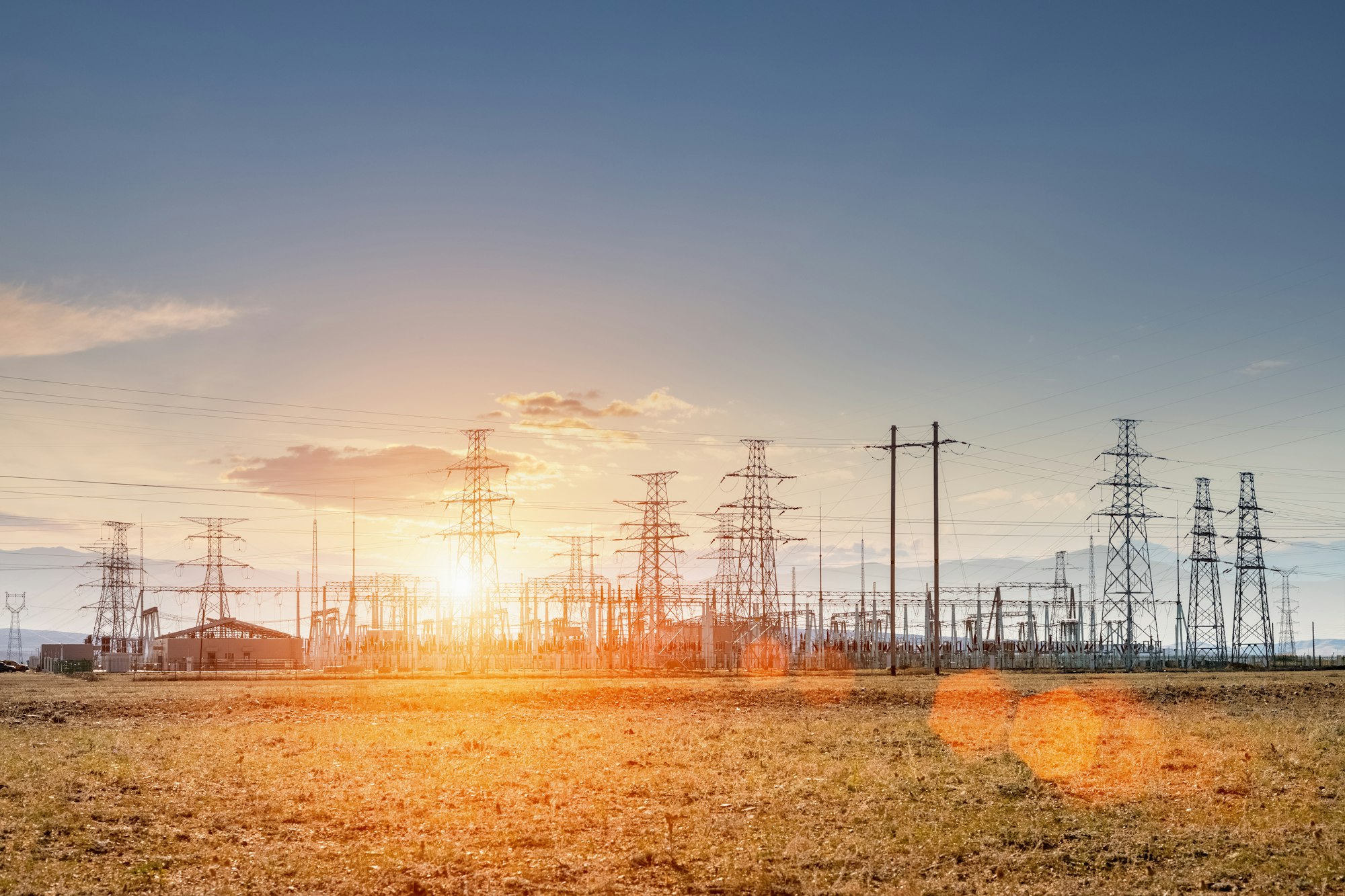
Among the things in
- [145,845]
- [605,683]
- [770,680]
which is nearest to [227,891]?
[145,845]

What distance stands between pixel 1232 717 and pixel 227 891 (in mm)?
30951

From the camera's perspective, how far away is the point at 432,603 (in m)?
105

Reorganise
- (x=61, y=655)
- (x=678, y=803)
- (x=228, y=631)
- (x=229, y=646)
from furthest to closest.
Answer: (x=61, y=655)
(x=228, y=631)
(x=229, y=646)
(x=678, y=803)

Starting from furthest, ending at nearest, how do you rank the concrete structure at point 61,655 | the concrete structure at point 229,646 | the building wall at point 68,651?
the building wall at point 68,651, the concrete structure at point 229,646, the concrete structure at point 61,655

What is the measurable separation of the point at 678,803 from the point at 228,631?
4252 inches

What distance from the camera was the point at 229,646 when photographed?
373 ft

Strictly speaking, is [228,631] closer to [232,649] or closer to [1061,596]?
[232,649]

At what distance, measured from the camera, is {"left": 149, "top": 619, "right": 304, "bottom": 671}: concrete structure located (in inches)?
4405

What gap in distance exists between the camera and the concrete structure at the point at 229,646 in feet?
367

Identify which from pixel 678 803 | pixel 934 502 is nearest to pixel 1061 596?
pixel 934 502

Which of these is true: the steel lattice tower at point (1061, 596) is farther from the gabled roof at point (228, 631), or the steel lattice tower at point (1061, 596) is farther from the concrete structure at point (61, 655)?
the concrete structure at point (61, 655)

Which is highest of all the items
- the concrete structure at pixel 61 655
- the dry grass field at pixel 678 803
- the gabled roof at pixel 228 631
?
the dry grass field at pixel 678 803

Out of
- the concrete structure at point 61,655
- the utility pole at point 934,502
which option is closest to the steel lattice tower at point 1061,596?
the utility pole at point 934,502

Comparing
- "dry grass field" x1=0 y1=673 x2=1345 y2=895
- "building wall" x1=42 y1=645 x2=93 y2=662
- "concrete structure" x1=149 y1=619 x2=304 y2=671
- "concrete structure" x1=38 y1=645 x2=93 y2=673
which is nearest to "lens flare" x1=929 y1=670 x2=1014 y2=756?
"dry grass field" x1=0 y1=673 x2=1345 y2=895
